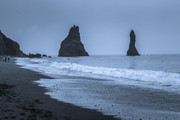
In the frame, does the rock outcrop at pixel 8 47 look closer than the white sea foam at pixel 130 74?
No

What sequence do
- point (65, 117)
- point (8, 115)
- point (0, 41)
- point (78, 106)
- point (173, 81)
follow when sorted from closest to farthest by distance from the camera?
point (8, 115)
point (65, 117)
point (78, 106)
point (173, 81)
point (0, 41)

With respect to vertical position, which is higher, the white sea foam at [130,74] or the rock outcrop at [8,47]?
the rock outcrop at [8,47]

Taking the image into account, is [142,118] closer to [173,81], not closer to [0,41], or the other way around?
[173,81]

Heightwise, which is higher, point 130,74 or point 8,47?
point 8,47

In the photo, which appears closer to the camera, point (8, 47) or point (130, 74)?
point (130, 74)

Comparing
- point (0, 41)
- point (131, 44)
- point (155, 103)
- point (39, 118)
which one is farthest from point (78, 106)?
point (131, 44)

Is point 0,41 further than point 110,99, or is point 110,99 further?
point 0,41

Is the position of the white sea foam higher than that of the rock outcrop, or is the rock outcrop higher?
the rock outcrop

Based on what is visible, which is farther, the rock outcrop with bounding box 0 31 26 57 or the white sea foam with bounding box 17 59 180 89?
the rock outcrop with bounding box 0 31 26 57

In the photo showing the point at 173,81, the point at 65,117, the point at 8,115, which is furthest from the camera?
the point at 173,81

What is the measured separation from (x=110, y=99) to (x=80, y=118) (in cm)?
435

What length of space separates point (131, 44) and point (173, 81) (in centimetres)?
17894

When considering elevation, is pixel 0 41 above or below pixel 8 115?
above

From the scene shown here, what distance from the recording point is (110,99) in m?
12.5
